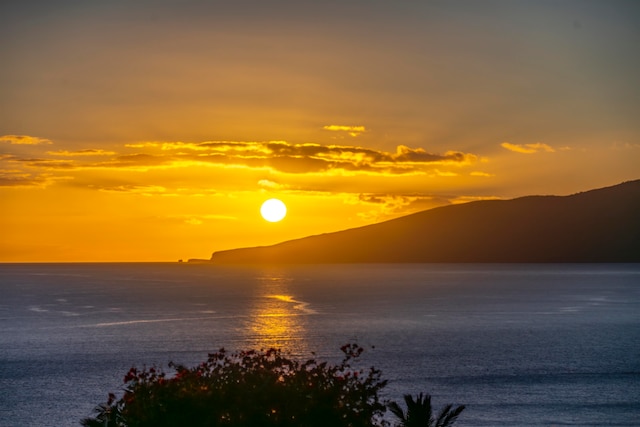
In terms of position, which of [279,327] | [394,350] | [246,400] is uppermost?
[246,400]

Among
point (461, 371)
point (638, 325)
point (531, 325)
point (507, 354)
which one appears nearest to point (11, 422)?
point (461, 371)

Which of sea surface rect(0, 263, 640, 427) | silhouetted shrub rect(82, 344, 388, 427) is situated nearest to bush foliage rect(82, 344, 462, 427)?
silhouetted shrub rect(82, 344, 388, 427)

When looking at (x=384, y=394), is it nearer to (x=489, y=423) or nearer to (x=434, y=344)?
(x=489, y=423)

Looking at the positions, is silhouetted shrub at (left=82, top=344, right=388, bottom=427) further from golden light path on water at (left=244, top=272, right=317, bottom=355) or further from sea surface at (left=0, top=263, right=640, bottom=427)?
golden light path on water at (left=244, top=272, right=317, bottom=355)

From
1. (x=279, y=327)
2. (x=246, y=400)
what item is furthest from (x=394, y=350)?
(x=246, y=400)

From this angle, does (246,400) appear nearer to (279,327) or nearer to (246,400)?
(246,400)

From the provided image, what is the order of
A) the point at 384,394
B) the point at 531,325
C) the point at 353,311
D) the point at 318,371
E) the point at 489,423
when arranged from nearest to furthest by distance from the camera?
the point at 318,371 < the point at 489,423 < the point at 384,394 < the point at 531,325 < the point at 353,311

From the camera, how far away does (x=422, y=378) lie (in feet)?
291

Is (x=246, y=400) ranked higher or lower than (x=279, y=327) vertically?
higher

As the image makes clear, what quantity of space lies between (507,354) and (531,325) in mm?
47876

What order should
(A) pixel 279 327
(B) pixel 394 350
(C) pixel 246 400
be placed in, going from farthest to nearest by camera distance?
1. (A) pixel 279 327
2. (B) pixel 394 350
3. (C) pixel 246 400

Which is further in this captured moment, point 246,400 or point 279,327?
point 279,327

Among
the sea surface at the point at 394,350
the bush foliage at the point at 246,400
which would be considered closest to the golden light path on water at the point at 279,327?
the sea surface at the point at 394,350

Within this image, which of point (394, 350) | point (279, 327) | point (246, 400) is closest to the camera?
point (246, 400)
